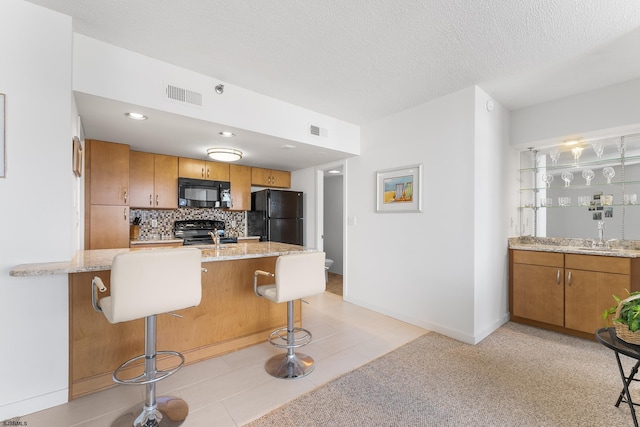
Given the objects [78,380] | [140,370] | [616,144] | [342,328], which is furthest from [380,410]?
[616,144]

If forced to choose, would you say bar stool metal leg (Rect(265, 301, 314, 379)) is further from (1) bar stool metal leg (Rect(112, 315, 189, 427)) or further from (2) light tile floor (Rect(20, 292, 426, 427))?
(1) bar stool metal leg (Rect(112, 315, 189, 427))

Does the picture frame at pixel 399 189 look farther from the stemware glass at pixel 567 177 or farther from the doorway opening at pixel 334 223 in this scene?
the doorway opening at pixel 334 223

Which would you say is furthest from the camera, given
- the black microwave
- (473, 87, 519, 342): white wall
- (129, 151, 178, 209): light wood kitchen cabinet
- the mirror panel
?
the black microwave

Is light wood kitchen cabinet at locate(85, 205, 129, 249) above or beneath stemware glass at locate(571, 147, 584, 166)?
beneath

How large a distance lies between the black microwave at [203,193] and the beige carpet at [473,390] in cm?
339

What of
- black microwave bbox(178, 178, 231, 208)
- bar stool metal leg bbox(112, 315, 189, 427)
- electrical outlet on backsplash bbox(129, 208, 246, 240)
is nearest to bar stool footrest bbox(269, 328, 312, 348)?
bar stool metal leg bbox(112, 315, 189, 427)

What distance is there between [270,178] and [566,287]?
14.8ft

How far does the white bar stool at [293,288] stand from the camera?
2123mm

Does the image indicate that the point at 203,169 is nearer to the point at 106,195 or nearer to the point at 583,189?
the point at 106,195

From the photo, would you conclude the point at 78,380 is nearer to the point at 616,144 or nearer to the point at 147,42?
the point at 147,42

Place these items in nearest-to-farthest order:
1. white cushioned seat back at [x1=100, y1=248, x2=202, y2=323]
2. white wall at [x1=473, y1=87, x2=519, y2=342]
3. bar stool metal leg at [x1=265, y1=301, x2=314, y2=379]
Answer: white cushioned seat back at [x1=100, y1=248, x2=202, y2=323]
bar stool metal leg at [x1=265, y1=301, x2=314, y2=379]
white wall at [x1=473, y1=87, x2=519, y2=342]

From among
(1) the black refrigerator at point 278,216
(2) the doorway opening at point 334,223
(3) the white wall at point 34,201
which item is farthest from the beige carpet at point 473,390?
(2) the doorway opening at point 334,223

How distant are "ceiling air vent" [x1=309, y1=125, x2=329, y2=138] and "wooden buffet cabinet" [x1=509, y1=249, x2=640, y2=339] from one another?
2633 millimetres

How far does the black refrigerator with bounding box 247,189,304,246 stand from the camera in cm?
493
